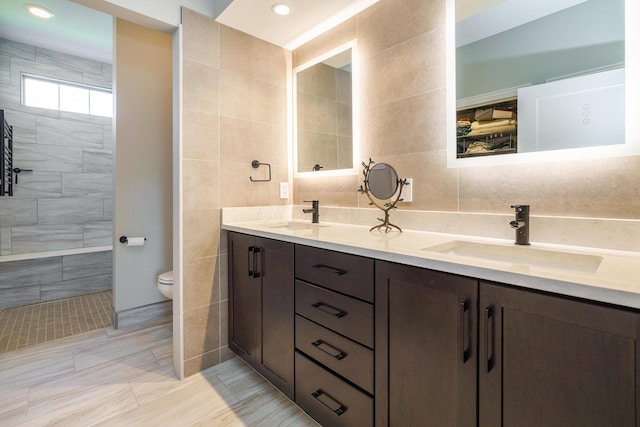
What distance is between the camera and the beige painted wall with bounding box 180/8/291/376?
185 centimetres

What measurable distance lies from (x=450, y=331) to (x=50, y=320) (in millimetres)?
3357

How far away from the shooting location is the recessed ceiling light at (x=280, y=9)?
5.90 feet

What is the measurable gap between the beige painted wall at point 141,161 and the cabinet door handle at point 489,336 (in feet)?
8.84

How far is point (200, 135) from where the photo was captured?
1880 millimetres

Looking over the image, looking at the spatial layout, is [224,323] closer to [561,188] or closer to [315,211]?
[315,211]

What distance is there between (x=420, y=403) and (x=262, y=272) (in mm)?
996

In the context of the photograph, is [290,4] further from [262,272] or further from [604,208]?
[604,208]

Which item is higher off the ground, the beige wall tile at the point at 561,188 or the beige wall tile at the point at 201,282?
the beige wall tile at the point at 561,188

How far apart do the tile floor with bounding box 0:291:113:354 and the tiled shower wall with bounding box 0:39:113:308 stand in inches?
8.4

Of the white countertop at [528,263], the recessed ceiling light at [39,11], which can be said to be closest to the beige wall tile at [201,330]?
the white countertop at [528,263]

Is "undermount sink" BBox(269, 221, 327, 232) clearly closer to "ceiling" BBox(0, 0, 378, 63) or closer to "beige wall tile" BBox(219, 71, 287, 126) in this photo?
"beige wall tile" BBox(219, 71, 287, 126)

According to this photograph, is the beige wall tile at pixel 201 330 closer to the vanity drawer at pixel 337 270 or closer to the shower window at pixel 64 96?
the vanity drawer at pixel 337 270

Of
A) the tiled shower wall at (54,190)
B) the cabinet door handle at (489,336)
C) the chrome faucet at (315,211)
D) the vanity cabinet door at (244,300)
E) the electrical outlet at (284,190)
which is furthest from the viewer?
the tiled shower wall at (54,190)

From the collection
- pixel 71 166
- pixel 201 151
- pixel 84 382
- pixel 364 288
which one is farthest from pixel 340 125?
pixel 71 166
